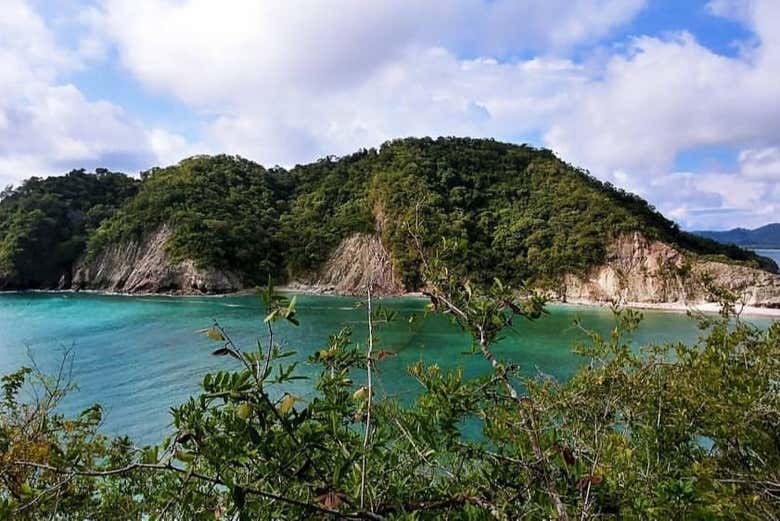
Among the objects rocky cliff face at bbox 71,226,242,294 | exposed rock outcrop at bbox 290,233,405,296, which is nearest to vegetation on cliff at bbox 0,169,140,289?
rocky cliff face at bbox 71,226,242,294

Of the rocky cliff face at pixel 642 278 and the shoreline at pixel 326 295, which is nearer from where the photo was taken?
the shoreline at pixel 326 295

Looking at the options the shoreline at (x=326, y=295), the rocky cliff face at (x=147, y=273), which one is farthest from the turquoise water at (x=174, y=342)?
the rocky cliff face at (x=147, y=273)

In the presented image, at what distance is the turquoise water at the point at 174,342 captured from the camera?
20.2 metres

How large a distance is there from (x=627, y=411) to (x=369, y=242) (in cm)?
6533

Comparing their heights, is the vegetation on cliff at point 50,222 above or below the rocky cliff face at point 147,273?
above

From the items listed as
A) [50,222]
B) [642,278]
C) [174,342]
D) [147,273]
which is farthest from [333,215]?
[174,342]

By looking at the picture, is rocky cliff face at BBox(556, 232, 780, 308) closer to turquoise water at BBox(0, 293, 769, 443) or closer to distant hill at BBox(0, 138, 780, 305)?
distant hill at BBox(0, 138, 780, 305)

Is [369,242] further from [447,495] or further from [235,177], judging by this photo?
[447,495]

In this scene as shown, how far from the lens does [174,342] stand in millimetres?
31891

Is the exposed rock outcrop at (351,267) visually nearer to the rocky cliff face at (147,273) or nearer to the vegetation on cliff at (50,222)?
the rocky cliff face at (147,273)

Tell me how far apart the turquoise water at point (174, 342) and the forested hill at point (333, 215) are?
1301 cm

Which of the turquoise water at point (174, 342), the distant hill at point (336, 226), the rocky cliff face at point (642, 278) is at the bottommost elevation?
the turquoise water at point (174, 342)

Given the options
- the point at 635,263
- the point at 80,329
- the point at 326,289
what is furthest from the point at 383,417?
the point at 326,289

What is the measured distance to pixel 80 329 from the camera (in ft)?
120
